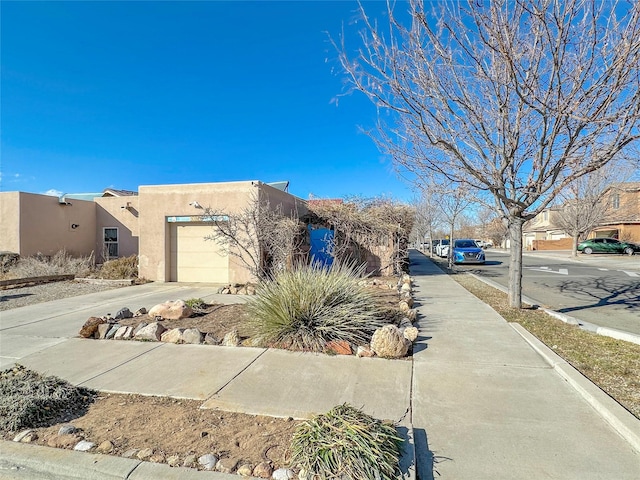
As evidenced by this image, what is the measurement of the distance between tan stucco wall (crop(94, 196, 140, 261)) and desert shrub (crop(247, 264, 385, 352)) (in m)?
15.6

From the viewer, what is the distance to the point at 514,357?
519 cm

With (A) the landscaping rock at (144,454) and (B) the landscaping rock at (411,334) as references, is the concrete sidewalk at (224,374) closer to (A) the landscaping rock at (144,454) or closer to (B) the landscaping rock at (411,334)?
(A) the landscaping rock at (144,454)

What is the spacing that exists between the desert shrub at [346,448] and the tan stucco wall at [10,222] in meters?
19.5

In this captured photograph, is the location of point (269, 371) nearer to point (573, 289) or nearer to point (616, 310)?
point (616, 310)

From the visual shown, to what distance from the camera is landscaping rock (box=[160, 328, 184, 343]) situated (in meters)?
6.04

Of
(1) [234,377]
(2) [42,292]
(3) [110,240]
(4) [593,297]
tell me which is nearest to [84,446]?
(1) [234,377]

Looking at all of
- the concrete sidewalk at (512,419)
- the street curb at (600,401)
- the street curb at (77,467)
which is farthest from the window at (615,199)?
the street curb at (77,467)

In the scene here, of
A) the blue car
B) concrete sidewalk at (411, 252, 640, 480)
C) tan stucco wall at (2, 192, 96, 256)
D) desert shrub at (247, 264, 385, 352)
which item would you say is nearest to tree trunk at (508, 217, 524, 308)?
concrete sidewalk at (411, 252, 640, 480)

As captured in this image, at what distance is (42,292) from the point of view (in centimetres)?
1180

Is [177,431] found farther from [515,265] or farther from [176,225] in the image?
[176,225]

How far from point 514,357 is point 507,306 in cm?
385

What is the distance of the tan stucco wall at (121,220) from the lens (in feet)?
62.8

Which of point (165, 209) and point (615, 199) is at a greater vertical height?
point (615, 199)

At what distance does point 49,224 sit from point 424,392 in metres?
20.3
